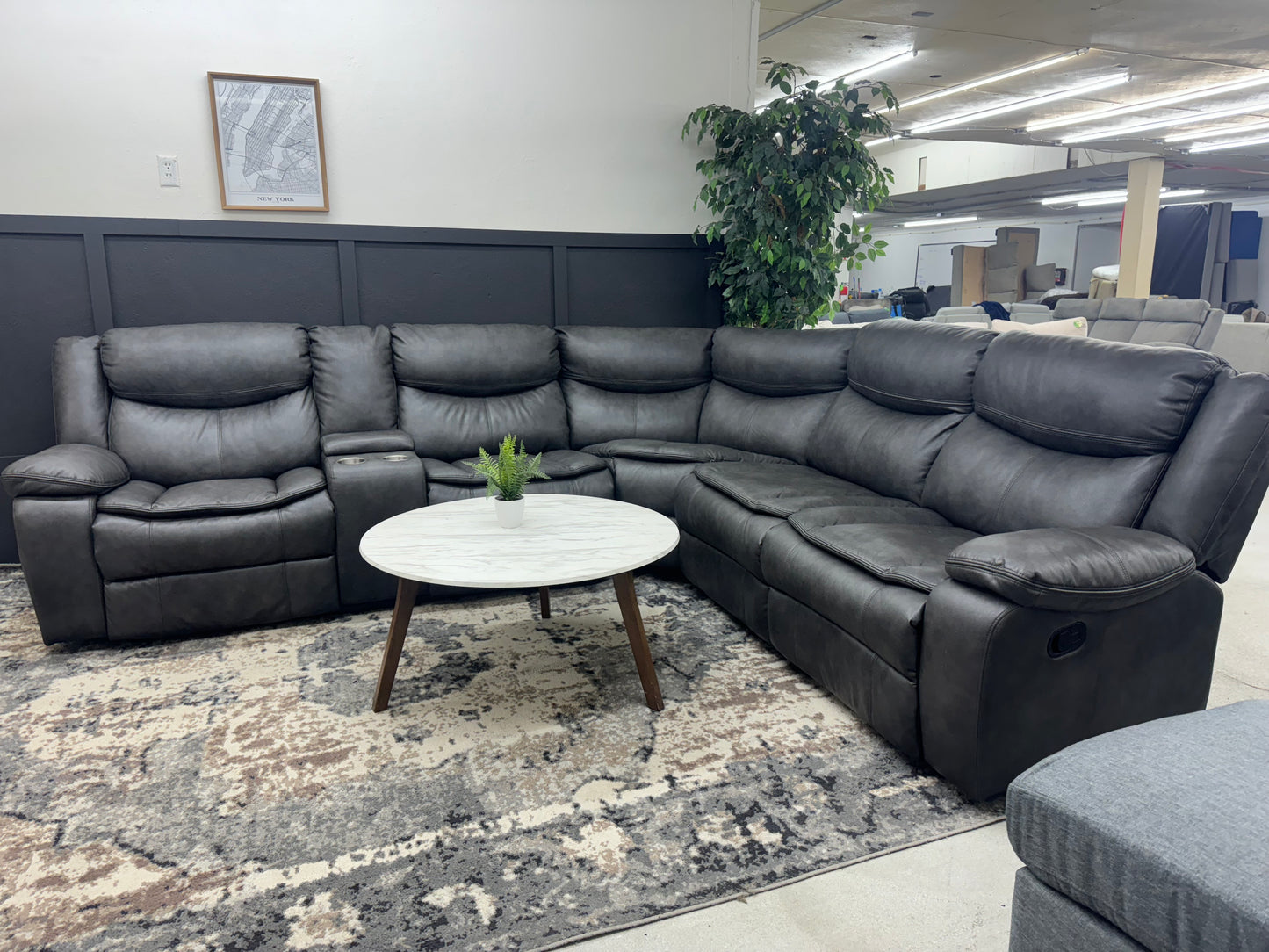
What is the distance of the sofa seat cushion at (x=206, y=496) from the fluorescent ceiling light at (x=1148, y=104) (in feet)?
26.6

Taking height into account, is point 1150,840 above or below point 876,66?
below

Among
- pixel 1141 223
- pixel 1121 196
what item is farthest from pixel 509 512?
pixel 1121 196

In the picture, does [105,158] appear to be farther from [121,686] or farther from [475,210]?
[121,686]

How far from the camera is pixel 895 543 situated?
208 centimetres

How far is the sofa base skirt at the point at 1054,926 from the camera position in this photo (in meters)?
1.03

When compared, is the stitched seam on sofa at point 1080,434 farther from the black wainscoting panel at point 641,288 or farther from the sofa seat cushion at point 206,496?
the sofa seat cushion at point 206,496

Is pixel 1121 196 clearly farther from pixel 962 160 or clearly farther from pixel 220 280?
pixel 220 280

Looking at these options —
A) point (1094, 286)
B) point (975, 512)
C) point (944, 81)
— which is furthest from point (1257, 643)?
point (1094, 286)

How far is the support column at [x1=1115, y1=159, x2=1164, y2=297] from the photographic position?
9.22m

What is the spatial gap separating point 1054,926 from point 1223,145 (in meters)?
11.3

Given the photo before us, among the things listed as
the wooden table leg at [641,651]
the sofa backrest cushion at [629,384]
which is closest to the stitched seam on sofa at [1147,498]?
the wooden table leg at [641,651]

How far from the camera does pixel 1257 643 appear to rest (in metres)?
2.64

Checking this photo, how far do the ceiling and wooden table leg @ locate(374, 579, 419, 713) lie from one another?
453 cm

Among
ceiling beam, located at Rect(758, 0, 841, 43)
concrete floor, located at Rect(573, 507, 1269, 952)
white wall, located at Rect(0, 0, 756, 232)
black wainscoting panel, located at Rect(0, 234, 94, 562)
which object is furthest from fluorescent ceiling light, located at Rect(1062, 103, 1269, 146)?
black wainscoting panel, located at Rect(0, 234, 94, 562)
